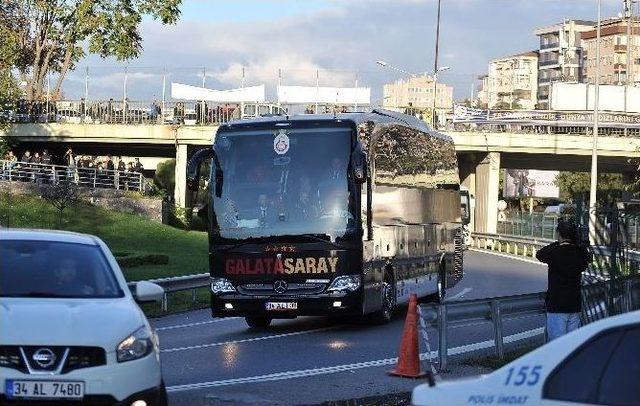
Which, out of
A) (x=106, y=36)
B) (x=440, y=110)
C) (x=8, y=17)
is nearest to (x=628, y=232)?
(x=106, y=36)

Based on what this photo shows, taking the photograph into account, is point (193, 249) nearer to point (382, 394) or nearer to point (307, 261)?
point (307, 261)

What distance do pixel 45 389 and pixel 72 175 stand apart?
5216cm

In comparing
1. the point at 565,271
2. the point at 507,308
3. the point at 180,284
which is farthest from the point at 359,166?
the point at 180,284

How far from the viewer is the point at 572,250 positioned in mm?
15227

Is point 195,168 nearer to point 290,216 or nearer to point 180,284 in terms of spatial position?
point 290,216

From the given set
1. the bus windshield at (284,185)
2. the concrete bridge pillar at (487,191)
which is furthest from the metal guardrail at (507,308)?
the concrete bridge pillar at (487,191)

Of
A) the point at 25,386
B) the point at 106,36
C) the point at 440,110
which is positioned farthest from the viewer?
the point at 440,110

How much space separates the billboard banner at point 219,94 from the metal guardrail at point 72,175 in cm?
1924

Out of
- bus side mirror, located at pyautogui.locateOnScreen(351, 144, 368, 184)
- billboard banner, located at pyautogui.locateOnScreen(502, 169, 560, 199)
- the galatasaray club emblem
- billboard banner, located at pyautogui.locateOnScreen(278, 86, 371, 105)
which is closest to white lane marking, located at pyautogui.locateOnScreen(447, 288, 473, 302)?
bus side mirror, located at pyautogui.locateOnScreen(351, 144, 368, 184)

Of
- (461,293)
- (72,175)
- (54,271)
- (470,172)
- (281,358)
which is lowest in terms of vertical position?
(461,293)

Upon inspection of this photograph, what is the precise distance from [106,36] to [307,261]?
43299 millimetres

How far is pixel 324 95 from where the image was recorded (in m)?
90.1

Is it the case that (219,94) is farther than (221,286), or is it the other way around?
(219,94)

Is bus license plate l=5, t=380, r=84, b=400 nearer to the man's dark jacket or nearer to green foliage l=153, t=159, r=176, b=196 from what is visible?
the man's dark jacket
